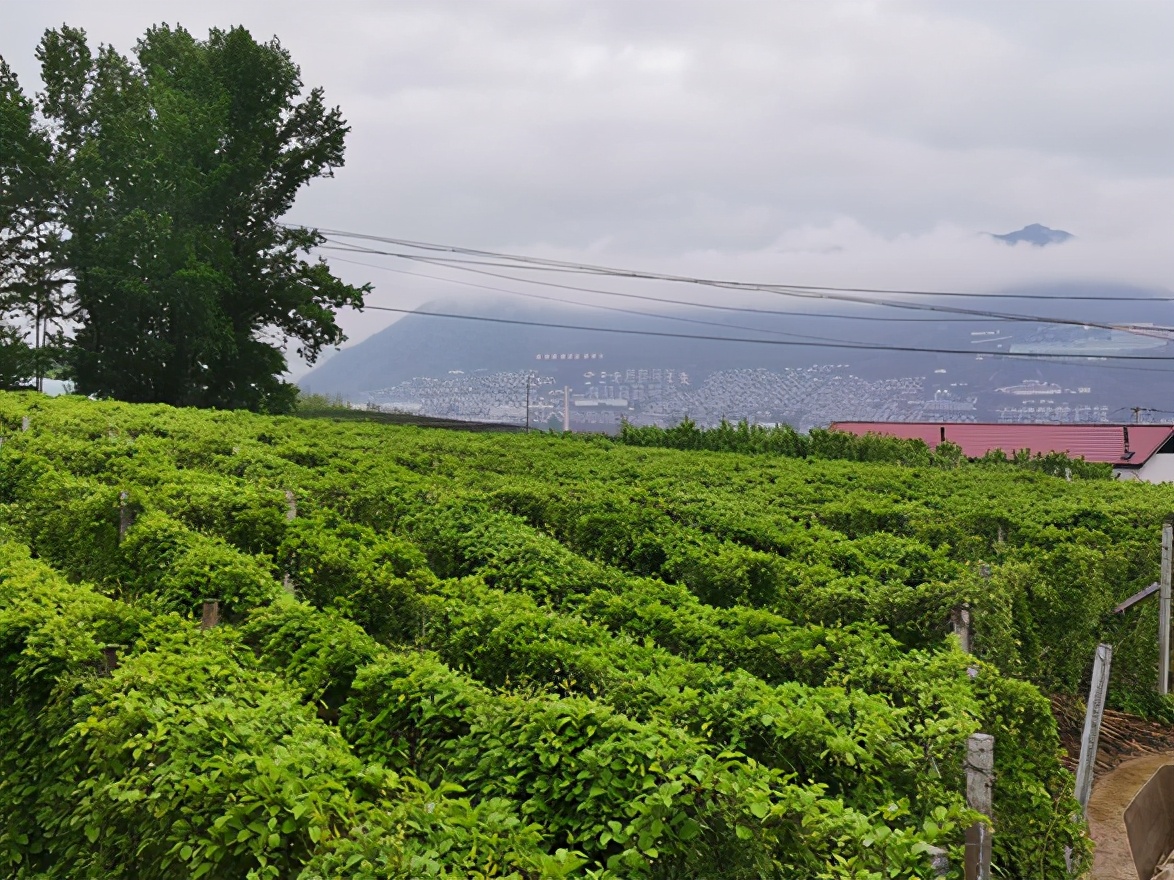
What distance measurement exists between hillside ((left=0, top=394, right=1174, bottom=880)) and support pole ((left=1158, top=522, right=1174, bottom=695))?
324mm

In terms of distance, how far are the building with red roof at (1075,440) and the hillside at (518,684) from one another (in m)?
35.1

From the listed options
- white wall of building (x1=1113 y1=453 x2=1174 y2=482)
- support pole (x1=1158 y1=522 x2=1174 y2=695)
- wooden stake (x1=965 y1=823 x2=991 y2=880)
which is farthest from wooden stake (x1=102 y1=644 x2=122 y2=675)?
white wall of building (x1=1113 y1=453 x2=1174 y2=482)

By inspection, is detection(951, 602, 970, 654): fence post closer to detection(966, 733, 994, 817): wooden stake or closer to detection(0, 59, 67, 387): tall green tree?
detection(966, 733, 994, 817): wooden stake

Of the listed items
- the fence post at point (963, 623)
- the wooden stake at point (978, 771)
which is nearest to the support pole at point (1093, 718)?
the fence post at point (963, 623)

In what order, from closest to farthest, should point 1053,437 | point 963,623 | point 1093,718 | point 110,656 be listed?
point 110,656, point 1093,718, point 963,623, point 1053,437

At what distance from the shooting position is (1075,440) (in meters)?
48.6

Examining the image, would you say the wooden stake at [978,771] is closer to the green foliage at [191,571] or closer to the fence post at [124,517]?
the green foliage at [191,571]

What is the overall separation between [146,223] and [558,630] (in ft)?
120

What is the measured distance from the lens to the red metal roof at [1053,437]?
46.8 meters

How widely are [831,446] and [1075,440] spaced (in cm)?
2228

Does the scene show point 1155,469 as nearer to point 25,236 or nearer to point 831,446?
point 831,446

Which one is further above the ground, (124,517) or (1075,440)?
(124,517)

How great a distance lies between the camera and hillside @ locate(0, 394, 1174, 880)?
4367 mm

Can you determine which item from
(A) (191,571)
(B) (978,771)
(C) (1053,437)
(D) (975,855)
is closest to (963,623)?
(B) (978,771)
